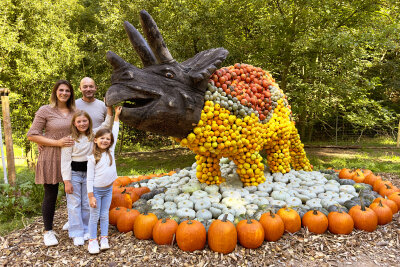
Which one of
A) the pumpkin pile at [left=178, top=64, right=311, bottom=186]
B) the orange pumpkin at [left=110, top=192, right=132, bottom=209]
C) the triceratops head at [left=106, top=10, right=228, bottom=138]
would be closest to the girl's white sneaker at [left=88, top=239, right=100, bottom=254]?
the orange pumpkin at [left=110, top=192, right=132, bottom=209]

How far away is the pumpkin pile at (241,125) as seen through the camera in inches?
139

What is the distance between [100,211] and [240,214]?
170cm

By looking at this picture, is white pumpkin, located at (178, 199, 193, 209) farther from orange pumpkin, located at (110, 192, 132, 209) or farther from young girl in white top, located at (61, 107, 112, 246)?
young girl in white top, located at (61, 107, 112, 246)

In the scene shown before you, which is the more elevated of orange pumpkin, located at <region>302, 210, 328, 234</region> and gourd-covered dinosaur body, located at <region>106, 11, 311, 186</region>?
gourd-covered dinosaur body, located at <region>106, 11, 311, 186</region>

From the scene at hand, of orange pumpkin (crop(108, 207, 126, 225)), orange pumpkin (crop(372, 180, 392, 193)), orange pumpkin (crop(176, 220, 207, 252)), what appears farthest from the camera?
orange pumpkin (crop(372, 180, 392, 193))

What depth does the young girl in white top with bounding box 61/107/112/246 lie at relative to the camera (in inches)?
118

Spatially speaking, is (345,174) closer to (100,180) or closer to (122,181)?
(122,181)

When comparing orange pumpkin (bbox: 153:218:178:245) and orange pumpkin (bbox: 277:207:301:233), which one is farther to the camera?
orange pumpkin (bbox: 277:207:301:233)

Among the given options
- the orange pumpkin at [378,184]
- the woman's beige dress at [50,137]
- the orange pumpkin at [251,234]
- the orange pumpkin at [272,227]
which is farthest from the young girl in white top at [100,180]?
the orange pumpkin at [378,184]

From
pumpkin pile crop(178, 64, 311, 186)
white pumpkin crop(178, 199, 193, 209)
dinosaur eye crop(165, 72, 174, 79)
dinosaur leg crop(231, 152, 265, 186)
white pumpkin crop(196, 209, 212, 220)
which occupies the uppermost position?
dinosaur eye crop(165, 72, 174, 79)

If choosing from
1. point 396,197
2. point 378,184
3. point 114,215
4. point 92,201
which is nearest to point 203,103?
point 92,201

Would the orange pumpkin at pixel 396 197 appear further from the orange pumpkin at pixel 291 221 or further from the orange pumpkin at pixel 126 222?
the orange pumpkin at pixel 126 222

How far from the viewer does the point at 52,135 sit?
121 inches

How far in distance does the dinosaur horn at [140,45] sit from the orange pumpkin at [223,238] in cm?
209
